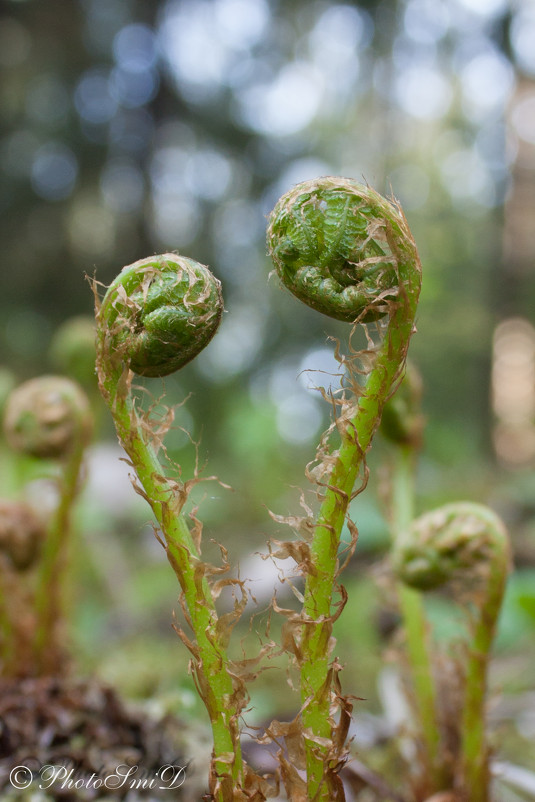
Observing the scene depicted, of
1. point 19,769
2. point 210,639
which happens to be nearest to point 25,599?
point 19,769

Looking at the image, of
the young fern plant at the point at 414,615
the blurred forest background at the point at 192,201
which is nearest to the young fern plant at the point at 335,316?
the young fern plant at the point at 414,615

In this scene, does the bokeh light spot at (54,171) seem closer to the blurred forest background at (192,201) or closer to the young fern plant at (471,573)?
the blurred forest background at (192,201)

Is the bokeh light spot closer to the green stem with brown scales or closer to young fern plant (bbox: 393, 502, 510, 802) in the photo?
the green stem with brown scales

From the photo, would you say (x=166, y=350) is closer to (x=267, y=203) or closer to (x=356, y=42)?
(x=267, y=203)

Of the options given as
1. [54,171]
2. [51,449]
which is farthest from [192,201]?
[51,449]

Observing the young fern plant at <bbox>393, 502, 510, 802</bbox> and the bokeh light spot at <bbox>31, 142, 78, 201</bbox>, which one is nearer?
the young fern plant at <bbox>393, 502, 510, 802</bbox>

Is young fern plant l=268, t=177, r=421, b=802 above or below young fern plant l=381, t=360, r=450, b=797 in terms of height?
above

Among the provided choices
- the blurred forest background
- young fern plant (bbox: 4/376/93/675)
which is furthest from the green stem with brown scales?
the blurred forest background
